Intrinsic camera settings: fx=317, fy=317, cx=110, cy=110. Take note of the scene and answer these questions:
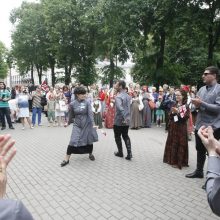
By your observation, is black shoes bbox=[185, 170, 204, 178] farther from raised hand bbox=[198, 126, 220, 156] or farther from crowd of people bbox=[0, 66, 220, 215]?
raised hand bbox=[198, 126, 220, 156]

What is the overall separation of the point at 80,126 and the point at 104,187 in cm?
213

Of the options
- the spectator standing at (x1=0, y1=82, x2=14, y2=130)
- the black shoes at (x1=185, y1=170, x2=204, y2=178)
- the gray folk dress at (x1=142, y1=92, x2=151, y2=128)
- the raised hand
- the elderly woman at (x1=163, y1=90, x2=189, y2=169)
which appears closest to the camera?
the raised hand

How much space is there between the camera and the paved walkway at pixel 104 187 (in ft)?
16.1

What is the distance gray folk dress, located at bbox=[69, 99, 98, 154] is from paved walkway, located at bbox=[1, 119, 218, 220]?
0.46 m

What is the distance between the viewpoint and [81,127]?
25.6ft

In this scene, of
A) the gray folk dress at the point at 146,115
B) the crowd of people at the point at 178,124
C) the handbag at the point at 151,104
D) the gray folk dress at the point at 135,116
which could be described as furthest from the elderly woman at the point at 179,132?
the handbag at the point at 151,104

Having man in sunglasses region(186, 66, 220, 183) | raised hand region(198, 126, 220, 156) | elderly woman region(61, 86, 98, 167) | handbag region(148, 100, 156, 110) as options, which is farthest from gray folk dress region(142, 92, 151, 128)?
raised hand region(198, 126, 220, 156)

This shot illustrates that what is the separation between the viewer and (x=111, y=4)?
64.2ft

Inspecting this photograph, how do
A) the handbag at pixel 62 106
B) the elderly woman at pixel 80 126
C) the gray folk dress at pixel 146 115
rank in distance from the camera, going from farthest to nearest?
the gray folk dress at pixel 146 115
the handbag at pixel 62 106
the elderly woman at pixel 80 126

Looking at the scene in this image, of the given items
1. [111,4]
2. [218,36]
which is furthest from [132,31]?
[218,36]

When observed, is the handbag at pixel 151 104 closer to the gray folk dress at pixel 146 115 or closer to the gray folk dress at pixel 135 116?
the gray folk dress at pixel 146 115

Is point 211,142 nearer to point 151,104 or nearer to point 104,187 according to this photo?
point 104,187

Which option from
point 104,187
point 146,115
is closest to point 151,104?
point 146,115

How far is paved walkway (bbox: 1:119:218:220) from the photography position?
4.89 m
